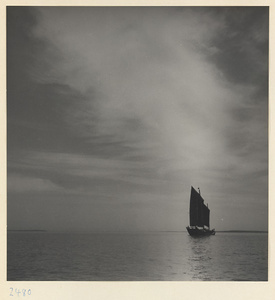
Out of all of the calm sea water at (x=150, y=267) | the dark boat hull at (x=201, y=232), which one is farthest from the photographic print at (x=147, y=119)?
the dark boat hull at (x=201, y=232)

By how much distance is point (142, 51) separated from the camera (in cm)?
620

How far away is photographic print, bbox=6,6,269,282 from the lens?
19.4ft

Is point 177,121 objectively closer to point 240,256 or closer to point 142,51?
point 142,51

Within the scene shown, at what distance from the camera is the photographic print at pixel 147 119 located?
19.4 feet

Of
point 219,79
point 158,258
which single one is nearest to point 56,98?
point 219,79

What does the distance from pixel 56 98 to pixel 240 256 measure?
3653 mm

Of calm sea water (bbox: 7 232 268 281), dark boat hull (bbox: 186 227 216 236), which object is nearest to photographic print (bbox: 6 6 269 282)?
calm sea water (bbox: 7 232 268 281)

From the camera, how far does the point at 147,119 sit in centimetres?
648
